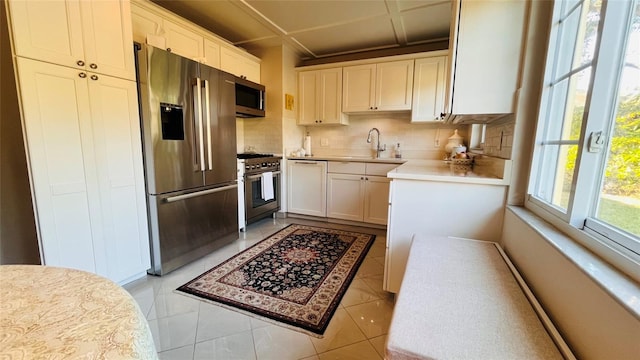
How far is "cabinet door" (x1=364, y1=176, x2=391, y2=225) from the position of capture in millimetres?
3309

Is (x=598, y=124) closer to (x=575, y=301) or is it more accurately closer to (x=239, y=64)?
(x=575, y=301)

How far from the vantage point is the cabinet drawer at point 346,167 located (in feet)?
11.2

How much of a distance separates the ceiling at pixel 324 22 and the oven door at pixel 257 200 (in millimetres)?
1744

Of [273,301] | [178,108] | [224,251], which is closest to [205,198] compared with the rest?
[224,251]

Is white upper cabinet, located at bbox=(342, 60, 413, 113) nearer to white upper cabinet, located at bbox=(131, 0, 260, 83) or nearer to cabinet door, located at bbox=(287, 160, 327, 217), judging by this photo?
Result: cabinet door, located at bbox=(287, 160, 327, 217)

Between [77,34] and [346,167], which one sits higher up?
[77,34]

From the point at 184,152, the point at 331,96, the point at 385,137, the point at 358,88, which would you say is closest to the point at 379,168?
the point at 385,137

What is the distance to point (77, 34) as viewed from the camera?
1.63m

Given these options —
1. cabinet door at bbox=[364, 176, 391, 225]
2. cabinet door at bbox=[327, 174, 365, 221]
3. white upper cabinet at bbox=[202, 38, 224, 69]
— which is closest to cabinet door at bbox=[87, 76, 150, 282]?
white upper cabinet at bbox=[202, 38, 224, 69]

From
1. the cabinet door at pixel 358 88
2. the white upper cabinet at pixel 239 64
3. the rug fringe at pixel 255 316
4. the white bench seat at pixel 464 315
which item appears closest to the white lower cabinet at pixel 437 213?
the white bench seat at pixel 464 315

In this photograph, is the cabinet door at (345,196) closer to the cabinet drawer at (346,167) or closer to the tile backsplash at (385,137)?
the cabinet drawer at (346,167)

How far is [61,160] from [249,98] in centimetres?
210

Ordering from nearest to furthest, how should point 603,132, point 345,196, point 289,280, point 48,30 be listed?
1. point 603,132
2. point 48,30
3. point 289,280
4. point 345,196

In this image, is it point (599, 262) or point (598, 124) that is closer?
point (599, 262)
